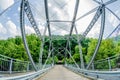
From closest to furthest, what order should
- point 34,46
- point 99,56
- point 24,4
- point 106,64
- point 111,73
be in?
point 111,73, point 24,4, point 106,64, point 99,56, point 34,46

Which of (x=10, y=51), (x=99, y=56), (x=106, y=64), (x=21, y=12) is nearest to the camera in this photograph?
(x=21, y=12)

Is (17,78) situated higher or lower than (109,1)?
lower

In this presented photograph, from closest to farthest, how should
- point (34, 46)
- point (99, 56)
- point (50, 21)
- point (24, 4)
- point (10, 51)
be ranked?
point (24, 4), point (50, 21), point (99, 56), point (10, 51), point (34, 46)

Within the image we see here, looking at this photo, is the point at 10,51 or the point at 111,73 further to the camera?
the point at 10,51

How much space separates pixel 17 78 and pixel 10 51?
6328cm

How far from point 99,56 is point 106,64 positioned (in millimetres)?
41703

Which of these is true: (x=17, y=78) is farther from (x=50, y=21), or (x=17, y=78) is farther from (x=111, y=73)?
(x=50, y=21)

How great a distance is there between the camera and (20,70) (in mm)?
21531

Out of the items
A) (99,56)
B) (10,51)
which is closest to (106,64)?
(99,56)

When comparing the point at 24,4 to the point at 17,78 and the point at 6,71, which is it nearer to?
the point at 6,71

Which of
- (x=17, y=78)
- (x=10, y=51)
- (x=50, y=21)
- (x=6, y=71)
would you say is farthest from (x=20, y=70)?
(x=10, y=51)

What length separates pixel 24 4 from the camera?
1522 cm

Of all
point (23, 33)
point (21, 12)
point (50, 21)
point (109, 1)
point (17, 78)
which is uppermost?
point (50, 21)

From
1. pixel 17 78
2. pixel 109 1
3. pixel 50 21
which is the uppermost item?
pixel 50 21
